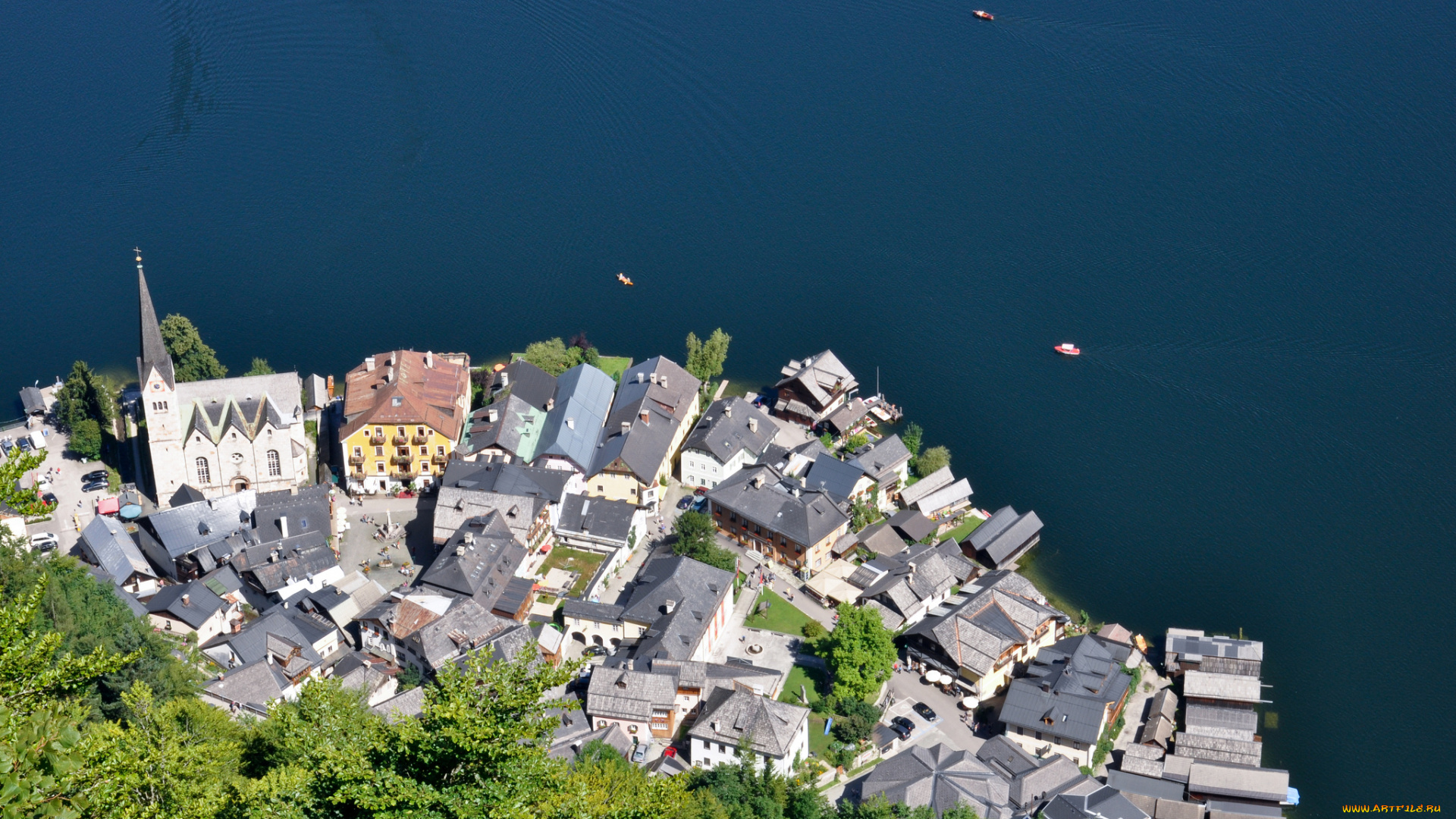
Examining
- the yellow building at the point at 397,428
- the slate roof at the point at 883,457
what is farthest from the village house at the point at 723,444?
the yellow building at the point at 397,428

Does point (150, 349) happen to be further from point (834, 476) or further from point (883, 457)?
point (883, 457)

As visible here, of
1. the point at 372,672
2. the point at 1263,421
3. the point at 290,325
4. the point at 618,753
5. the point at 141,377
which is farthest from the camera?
the point at 290,325

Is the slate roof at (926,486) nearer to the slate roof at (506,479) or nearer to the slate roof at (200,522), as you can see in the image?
the slate roof at (506,479)

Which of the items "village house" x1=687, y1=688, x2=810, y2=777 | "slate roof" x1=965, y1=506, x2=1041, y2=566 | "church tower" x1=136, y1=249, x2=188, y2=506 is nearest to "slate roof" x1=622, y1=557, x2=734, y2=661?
"village house" x1=687, y1=688, x2=810, y2=777

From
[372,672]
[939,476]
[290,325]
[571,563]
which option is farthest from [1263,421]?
[290,325]

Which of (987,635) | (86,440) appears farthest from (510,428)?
(987,635)

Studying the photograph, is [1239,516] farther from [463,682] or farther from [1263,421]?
[463,682]

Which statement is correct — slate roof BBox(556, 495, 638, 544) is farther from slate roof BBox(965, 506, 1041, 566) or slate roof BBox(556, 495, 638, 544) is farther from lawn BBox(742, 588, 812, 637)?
slate roof BBox(965, 506, 1041, 566)
